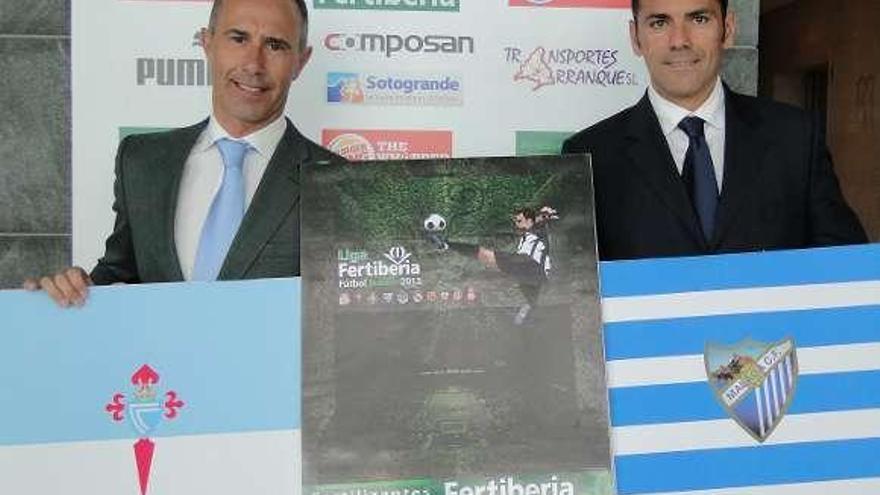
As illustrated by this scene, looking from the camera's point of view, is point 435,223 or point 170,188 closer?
point 435,223

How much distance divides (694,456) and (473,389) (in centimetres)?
48

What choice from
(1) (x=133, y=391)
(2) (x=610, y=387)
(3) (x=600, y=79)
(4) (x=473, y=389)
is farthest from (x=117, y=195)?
(3) (x=600, y=79)

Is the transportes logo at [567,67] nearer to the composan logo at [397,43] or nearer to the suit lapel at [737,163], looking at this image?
the composan logo at [397,43]

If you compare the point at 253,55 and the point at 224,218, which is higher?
the point at 253,55

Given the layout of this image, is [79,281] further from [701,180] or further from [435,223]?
[701,180]

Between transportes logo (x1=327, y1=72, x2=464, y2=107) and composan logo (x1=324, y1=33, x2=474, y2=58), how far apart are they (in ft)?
0.29

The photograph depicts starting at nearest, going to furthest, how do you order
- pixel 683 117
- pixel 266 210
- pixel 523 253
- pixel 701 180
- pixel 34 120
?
pixel 523 253
pixel 266 210
pixel 701 180
pixel 683 117
pixel 34 120

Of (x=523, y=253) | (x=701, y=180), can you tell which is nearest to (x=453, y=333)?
(x=523, y=253)

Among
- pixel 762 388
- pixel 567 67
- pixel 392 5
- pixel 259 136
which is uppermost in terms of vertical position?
pixel 392 5

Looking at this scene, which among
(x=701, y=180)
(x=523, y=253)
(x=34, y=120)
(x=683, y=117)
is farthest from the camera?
(x=34, y=120)

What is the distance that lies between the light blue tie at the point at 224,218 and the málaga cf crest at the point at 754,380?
1114 mm

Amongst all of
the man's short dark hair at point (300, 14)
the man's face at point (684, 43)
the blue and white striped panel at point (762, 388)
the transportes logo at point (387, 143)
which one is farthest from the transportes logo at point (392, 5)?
the blue and white striped panel at point (762, 388)

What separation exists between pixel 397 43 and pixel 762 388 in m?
2.10

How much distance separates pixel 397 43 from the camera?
12.4ft
